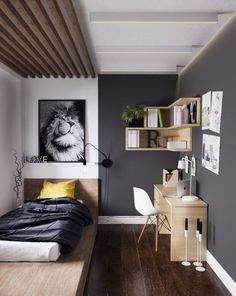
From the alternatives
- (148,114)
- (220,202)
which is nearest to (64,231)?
(220,202)

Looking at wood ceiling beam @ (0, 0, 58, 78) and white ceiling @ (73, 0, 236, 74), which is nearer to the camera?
wood ceiling beam @ (0, 0, 58, 78)

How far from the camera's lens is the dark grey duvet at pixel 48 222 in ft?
9.95

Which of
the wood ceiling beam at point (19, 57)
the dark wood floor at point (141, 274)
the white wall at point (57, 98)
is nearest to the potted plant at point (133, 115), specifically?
the white wall at point (57, 98)

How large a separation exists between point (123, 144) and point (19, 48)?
2320 mm

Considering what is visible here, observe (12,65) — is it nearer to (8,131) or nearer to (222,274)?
(8,131)

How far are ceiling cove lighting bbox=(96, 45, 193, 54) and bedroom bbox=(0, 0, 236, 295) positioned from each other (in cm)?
1

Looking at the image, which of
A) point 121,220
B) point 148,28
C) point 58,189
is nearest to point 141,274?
point 121,220

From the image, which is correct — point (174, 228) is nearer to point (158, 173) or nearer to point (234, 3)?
point (158, 173)

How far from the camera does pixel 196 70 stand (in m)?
3.96

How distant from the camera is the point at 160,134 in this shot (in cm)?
505

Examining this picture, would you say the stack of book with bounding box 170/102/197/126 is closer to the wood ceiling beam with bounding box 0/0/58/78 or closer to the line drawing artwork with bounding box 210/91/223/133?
the line drawing artwork with bounding box 210/91/223/133

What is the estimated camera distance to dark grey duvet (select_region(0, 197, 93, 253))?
9.95ft

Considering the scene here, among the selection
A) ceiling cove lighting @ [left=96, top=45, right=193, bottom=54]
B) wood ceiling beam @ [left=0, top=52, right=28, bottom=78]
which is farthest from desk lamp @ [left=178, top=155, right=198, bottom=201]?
wood ceiling beam @ [left=0, top=52, right=28, bottom=78]

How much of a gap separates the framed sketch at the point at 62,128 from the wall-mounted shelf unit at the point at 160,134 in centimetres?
85
